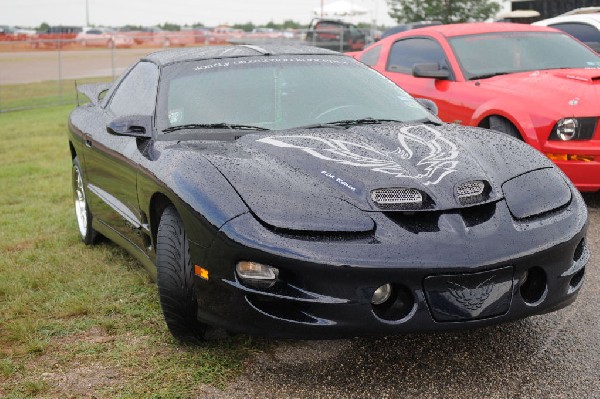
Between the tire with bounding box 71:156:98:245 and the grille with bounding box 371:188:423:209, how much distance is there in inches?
110

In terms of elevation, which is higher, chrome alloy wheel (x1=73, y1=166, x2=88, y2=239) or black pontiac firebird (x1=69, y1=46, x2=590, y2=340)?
black pontiac firebird (x1=69, y1=46, x2=590, y2=340)

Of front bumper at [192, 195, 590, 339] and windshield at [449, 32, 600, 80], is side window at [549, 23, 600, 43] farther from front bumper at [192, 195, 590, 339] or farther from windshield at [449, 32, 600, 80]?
front bumper at [192, 195, 590, 339]

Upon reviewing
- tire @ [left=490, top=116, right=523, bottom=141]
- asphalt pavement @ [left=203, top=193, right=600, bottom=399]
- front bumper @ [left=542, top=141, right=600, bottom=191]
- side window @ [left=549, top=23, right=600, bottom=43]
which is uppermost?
side window @ [left=549, top=23, right=600, bottom=43]

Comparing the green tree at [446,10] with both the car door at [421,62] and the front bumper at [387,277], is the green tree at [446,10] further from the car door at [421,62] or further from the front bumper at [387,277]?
the front bumper at [387,277]

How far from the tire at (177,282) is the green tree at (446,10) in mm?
34864

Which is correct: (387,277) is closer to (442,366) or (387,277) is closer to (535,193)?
(442,366)

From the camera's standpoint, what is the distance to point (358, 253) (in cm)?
291

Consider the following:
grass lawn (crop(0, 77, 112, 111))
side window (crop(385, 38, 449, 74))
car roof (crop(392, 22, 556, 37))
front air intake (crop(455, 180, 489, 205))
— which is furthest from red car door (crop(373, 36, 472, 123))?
grass lawn (crop(0, 77, 112, 111))

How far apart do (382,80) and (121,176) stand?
1.59 m

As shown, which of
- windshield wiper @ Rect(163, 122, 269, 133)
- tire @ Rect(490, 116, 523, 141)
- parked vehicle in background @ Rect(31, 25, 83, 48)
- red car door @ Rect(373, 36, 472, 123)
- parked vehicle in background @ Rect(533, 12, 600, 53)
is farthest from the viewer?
parked vehicle in background @ Rect(31, 25, 83, 48)

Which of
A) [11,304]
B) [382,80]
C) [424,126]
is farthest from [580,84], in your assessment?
[11,304]

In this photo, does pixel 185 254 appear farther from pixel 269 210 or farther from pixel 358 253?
pixel 358 253

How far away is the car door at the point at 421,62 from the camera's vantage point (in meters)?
7.05

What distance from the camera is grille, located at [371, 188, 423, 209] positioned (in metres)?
3.11
